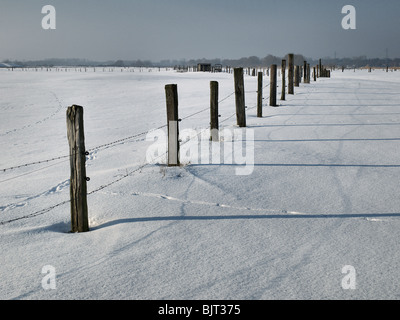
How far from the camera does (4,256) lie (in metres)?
3.62

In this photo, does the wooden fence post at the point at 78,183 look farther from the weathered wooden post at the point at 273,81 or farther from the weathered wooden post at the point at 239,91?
the weathered wooden post at the point at 273,81

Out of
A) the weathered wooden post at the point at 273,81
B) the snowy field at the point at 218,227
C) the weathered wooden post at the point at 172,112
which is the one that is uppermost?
the weathered wooden post at the point at 273,81

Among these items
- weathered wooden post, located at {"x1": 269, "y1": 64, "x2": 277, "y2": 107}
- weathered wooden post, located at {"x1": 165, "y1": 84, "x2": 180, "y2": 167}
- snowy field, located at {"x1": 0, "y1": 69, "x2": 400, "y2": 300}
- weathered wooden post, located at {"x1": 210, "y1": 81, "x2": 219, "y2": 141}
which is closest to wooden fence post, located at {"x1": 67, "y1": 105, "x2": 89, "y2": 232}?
snowy field, located at {"x1": 0, "y1": 69, "x2": 400, "y2": 300}

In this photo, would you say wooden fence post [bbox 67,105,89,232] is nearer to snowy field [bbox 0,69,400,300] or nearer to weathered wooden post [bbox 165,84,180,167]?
snowy field [bbox 0,69,400,300]

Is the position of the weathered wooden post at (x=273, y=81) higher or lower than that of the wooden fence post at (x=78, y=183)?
higher

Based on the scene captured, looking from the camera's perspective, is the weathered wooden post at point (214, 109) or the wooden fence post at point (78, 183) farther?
the weathered wooden post at point (214, 109)

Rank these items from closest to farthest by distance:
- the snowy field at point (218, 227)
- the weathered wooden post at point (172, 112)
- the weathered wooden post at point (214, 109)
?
the snowy field at point (218, 227) < the weathered wooden post at point (172, 112) < the weathered wooden post at point (214, 109)

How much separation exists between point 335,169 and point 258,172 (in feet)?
4.31

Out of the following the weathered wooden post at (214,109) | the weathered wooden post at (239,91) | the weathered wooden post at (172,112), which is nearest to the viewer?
the weathered wooden post at (172,112)

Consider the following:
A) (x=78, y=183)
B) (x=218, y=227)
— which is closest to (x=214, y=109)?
(x=218, y=227)

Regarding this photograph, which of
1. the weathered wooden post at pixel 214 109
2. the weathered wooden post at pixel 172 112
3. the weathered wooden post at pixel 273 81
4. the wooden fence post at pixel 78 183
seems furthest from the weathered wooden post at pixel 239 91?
the wooden fence post at pixel 78 183

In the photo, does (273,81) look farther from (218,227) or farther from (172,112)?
(218,227)
